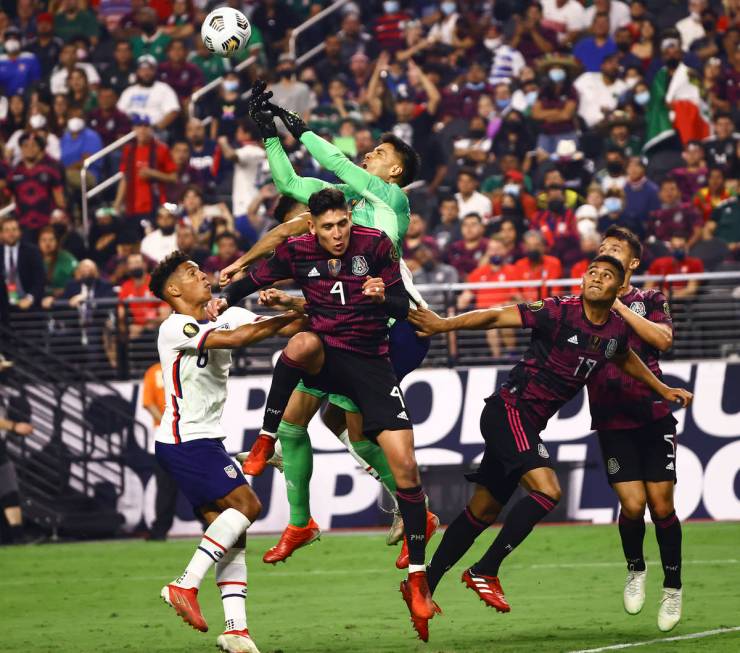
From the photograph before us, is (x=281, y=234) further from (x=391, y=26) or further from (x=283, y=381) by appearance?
(x=391, y=26)

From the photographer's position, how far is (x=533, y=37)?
71.5ft

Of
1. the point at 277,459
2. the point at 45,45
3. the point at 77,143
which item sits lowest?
the point at 277,459

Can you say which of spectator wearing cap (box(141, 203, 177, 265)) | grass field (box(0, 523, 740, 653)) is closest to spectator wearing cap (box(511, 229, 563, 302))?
grass field (box(0, 523, 740, 653))

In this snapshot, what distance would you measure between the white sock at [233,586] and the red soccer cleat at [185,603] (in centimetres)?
30

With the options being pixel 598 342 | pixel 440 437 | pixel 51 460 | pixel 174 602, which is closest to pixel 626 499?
pixel 598 342

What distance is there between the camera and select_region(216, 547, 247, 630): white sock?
30.6 ft

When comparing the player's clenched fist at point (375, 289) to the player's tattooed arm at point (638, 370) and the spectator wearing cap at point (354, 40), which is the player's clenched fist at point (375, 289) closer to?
the player's tattooed arm at point (638, 370)

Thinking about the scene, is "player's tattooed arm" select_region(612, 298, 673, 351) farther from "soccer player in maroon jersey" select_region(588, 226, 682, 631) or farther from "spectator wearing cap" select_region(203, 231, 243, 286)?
"spectator wearing cap" select_region(203, 231, 243, 286)

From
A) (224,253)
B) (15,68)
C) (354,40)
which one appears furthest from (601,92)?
(15,68)

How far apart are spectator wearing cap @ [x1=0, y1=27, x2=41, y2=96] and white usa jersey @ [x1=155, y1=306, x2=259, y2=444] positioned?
15171mm

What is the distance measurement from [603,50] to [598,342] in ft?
39.6

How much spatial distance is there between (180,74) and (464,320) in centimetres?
1435

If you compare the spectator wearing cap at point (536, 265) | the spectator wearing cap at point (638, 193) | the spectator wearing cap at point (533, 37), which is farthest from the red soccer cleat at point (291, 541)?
the spectator wearing cap at point (533, 37)

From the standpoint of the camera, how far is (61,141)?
899 inches
